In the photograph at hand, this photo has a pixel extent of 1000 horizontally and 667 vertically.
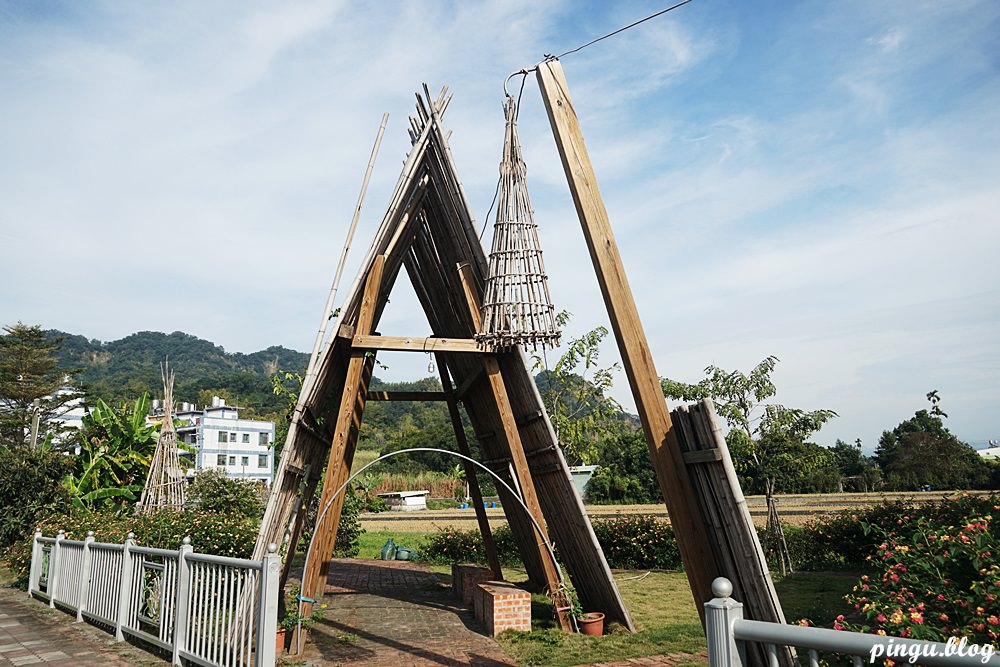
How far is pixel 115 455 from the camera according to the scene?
51.8 ft

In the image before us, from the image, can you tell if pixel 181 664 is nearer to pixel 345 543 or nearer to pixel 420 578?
pixel 420 578

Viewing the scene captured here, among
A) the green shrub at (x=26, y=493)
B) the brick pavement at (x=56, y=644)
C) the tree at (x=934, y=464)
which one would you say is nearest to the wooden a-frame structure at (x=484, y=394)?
the brick pavement at (x=56, y=644)

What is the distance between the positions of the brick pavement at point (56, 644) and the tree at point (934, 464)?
33.1m

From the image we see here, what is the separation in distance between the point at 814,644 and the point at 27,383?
4208 cm

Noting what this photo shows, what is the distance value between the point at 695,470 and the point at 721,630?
52.5 inches

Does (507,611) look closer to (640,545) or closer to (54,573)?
(54,573)

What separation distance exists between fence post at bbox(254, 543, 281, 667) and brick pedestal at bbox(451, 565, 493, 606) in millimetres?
4027

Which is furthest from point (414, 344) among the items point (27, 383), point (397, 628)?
point (27, 383)

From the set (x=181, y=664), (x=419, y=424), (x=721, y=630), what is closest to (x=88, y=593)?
(x=181, y=664)

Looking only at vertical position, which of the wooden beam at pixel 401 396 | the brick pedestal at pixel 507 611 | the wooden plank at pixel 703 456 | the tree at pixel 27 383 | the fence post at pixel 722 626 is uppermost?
the tree at pixel 27 383

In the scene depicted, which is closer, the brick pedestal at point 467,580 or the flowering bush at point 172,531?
the brick pedestal at point 467,580

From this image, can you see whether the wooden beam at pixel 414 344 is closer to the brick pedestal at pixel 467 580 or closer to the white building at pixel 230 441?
the brick pedestal at pixel 467 580

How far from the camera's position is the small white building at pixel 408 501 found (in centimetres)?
4036

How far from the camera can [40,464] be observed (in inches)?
567
